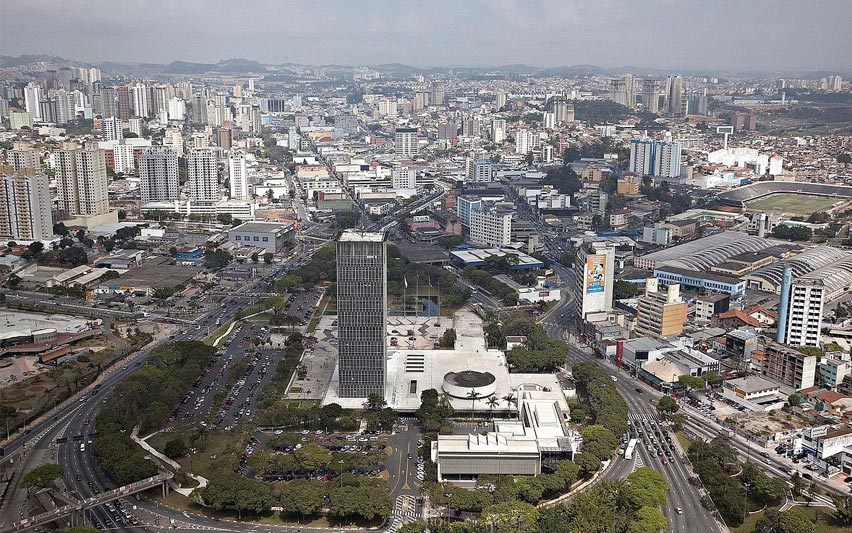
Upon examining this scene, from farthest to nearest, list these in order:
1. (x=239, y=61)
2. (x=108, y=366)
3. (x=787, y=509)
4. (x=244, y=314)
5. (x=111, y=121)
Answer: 1. (x=239, y=61)
2. (x=111, y=121)
3. (x=244, y=314)
4. (x=108, y=366)
5. (x=787, y=509)

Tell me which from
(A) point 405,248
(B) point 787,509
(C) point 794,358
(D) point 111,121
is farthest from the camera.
A: (D) point 111,121

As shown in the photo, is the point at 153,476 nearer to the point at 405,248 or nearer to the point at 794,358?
the point at 794,358

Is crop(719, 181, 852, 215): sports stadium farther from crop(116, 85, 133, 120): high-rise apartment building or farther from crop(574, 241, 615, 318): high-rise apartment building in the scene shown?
crop(116, 85, 133, 120): high-rise apartment building

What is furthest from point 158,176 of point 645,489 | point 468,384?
point 645,489

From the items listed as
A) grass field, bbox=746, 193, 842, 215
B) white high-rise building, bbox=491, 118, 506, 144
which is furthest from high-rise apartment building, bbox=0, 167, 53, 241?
white high-rise building, bbox=491, 118, 506, 144

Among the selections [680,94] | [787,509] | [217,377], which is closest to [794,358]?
[787,509]

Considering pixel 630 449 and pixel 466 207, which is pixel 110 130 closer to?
pixel 466 207

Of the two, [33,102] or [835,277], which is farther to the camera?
[33,102]

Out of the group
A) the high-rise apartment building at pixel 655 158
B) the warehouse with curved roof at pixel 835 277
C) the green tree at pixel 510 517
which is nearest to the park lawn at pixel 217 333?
the green tree at pixel 510 517
